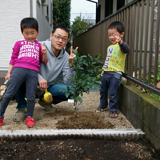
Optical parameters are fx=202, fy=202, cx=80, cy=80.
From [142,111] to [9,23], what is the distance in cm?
483

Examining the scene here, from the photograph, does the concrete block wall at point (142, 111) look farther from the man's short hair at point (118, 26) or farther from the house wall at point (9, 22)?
the house wall at point (9, 22)

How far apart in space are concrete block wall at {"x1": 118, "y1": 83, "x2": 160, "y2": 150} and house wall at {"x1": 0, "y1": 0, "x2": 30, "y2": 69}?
391 cm

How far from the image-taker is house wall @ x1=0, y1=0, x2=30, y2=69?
5.71 metres

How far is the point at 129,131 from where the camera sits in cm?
224

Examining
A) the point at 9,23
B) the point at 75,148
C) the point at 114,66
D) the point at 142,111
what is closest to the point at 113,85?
the point at 114,66

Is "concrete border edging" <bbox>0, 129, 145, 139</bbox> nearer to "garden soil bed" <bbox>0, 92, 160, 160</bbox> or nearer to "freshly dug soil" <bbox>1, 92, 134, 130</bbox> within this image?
"garden soil bed" <bbox>0, 92, 160, 160</bbox>

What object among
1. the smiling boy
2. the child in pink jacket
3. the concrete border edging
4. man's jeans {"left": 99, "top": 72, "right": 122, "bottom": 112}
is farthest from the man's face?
the concrete border edging

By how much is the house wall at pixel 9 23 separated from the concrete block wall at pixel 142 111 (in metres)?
3.91

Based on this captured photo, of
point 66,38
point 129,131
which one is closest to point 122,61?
point 66,38

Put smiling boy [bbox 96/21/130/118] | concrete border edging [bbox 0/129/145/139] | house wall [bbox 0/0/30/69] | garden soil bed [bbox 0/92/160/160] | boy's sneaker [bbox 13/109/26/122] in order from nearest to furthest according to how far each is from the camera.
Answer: garden soil bed [bbox 0/92/160/160]
concrete border edging [bbox 0/129/145/139]
boy's sneaker [bbox 13/109/26/122]
smiling boy [bbox 96/21/130/118]
house wall [bbox 0/0/30/69]

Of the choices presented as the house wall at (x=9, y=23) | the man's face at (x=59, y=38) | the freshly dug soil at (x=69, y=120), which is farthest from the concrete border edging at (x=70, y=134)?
the house wall at (x=9, y=23)

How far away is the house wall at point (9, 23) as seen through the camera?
5707 mm

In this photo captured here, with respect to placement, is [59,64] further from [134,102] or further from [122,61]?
[134,102]

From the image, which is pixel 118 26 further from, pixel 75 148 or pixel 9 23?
pixel 9 23
